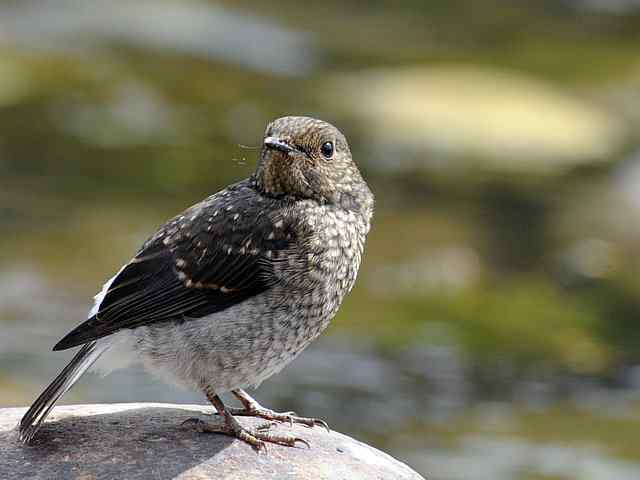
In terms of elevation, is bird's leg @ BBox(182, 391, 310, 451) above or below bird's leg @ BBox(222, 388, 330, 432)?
below

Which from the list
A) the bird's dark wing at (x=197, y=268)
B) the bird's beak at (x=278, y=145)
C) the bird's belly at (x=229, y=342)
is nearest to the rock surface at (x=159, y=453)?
the bird's belly at (x=229, y=342)

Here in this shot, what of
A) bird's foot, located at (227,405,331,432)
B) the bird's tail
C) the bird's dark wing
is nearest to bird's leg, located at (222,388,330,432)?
bird's foot, located at (227,405,331,432)

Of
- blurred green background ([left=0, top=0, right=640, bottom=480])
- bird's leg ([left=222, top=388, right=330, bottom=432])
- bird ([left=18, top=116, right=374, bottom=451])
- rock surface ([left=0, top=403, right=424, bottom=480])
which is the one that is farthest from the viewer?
blurred green background ([left=0, top=0, right=640, bottom=480])

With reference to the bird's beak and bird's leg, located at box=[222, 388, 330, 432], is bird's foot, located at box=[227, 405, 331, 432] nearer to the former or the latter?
bird's leg, located at box=[222, 388, 330, 432]

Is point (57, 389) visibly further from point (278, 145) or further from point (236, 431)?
point (278, 145)

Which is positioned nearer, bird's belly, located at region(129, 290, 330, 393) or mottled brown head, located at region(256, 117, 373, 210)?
bird's belly, located at region(129, 290, 330, 393)

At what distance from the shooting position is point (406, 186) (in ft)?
43.6

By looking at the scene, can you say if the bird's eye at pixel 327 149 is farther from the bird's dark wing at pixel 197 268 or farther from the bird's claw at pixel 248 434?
the bird's claw at pixel 248 434

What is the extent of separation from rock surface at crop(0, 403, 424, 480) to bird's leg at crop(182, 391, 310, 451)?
0.09ft

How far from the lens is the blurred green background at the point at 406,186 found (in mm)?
9570

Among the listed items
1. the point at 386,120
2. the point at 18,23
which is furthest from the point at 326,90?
the point at 18,23

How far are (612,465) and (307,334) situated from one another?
4426 millimetres

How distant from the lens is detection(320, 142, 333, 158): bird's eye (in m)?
5.52

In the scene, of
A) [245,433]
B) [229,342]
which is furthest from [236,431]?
[229,342]
